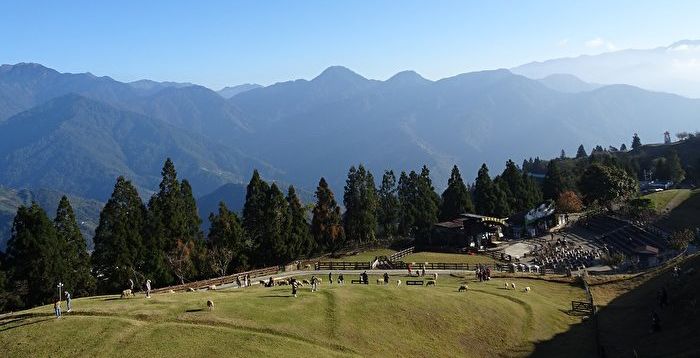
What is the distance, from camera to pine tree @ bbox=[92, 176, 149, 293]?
234 ft

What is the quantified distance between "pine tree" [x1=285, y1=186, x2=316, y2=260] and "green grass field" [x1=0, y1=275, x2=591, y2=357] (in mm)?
36009

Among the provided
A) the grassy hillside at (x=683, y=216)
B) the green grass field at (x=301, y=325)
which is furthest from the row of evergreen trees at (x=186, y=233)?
the grassy hillside at (x=683, y=216)

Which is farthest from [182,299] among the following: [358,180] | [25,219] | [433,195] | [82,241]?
[433,195]

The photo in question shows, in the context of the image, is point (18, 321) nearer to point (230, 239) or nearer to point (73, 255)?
point (73, 255)

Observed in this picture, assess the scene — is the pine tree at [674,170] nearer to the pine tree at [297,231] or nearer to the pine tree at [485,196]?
the pine tree at [485,196]

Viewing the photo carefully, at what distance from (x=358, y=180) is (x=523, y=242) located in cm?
3295

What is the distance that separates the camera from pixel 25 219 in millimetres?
64938

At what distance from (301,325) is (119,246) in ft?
130

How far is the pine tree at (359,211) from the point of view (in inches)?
4156

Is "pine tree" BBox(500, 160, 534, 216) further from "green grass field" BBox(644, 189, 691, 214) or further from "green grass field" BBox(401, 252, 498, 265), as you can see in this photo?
"green grass field" BBox(401, 252, 498, 265)

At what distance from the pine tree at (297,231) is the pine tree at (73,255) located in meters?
30.8

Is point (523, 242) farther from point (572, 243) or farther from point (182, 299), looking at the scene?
point (182, 299)

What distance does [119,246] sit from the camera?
72.1m

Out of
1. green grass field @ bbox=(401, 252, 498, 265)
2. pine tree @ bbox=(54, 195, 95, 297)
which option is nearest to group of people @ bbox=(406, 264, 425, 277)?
green grass field @ bbox=(401, 252, 498, 265)
